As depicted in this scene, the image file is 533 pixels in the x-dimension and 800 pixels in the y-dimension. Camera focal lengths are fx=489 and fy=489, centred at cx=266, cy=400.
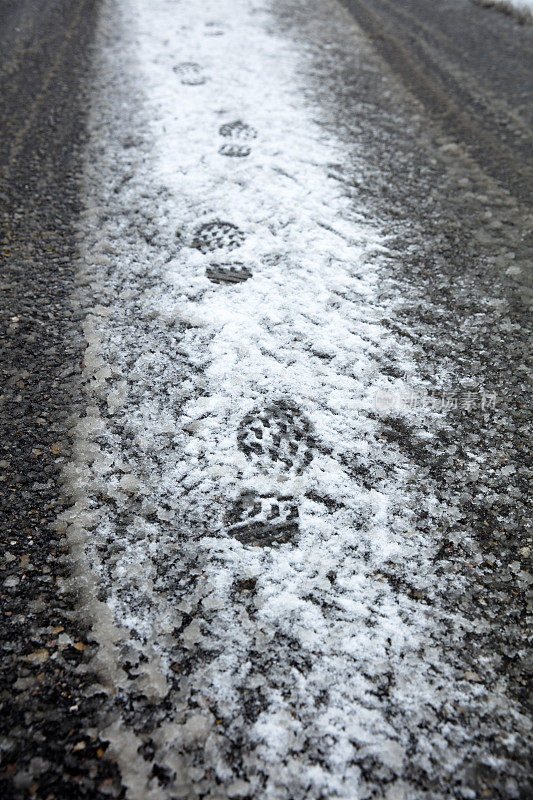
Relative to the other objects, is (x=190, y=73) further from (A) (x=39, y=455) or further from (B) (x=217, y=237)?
(A) (x=39, y=455)

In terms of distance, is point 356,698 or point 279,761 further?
point 356,698

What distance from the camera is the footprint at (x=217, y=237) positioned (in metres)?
3.05

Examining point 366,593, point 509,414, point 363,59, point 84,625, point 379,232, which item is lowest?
point 84,625

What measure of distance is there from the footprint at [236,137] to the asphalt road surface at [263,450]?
3 centimetres

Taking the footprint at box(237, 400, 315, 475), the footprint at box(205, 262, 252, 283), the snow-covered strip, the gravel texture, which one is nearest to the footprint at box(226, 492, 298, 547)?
the footprint at box(237, 400, 315, 475)

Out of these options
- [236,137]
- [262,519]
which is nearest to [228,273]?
Answer: [262,519]

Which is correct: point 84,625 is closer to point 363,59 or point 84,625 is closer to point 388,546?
point 388,546

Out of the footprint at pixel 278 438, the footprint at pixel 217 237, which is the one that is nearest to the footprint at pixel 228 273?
the footprint at pixel 217 237

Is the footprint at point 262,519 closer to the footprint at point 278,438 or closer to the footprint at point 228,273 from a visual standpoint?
the footprint at point 278,438

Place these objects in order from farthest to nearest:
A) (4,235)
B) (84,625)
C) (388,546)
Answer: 1. (4,235)
2. (388,546)
3. (84,625)

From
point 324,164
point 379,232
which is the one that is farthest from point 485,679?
point 324,164

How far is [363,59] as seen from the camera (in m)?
5.27

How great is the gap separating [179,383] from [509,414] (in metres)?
1.54

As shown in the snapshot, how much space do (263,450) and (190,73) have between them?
4.51 metres
